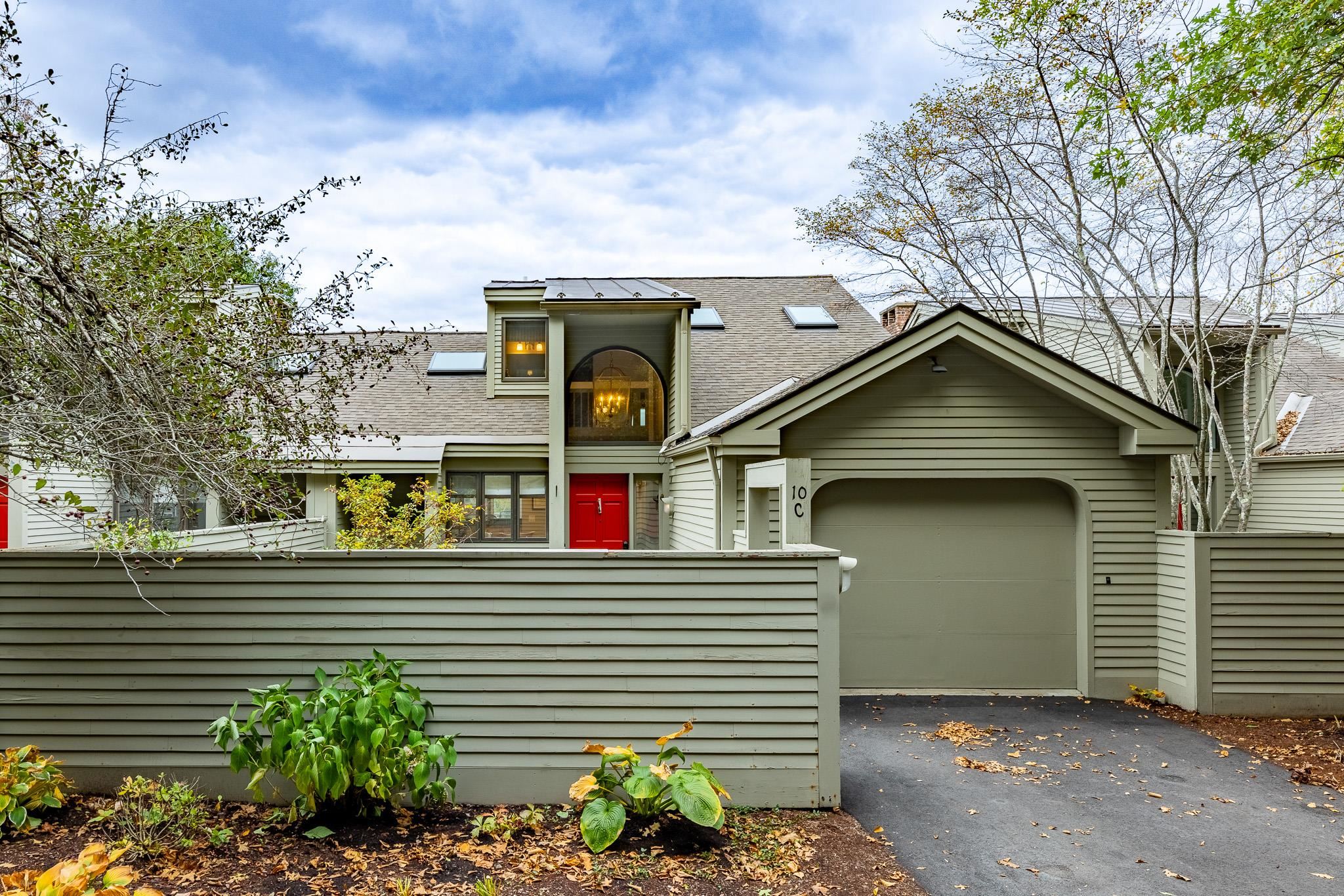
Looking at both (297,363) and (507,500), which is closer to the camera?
(297,363)

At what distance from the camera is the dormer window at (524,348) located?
1293 cm

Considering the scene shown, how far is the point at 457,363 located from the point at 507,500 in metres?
3.55

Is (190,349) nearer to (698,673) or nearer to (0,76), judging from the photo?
(0,76)

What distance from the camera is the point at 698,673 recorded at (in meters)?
4.37

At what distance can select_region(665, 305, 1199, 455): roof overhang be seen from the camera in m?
6.88

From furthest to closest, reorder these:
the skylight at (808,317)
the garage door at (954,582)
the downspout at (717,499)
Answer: the skylight at (808,317) < the downspout at (717,499) < the garage door at (954,582)

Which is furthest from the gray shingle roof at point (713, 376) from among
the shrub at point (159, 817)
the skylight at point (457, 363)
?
the shrub at point (159, 817)

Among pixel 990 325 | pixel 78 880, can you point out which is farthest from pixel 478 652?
pixel 990 325

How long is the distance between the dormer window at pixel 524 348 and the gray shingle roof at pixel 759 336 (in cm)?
279

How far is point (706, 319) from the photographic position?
13625mm

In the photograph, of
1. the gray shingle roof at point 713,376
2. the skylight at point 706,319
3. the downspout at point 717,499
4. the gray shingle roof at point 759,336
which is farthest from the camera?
the skylight at point 706,319

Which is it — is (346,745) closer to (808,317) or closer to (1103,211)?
(1103,211)

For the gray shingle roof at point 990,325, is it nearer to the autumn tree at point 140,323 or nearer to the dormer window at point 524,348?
the autumn tree at point 140,323

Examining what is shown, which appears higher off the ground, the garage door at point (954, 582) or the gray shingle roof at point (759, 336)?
the gray shingle roof at point (759, 336)
